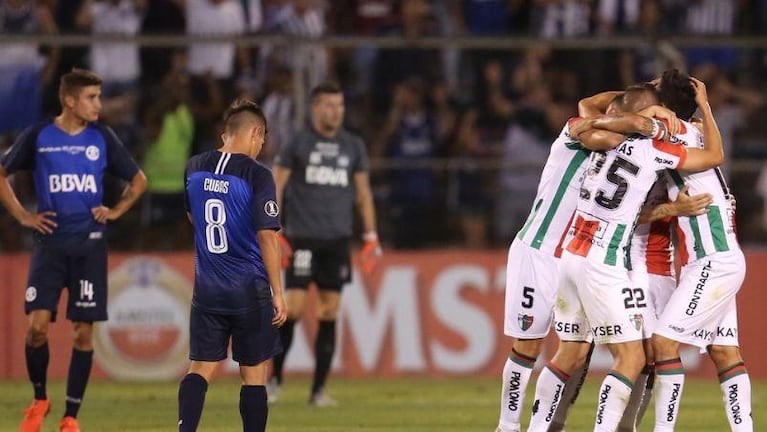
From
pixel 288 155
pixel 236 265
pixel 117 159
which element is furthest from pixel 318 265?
pixel 236 265

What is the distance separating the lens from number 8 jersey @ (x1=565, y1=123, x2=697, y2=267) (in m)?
9.56

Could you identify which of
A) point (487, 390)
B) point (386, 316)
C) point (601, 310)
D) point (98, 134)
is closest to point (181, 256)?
point (386, 316)

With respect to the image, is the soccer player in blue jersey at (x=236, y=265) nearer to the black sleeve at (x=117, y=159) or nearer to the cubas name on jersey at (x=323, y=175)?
the black sleeve at (x=117, y=159)

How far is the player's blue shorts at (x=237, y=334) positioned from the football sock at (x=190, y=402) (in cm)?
15

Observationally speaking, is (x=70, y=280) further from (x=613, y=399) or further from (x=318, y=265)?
(x=613, y=399)

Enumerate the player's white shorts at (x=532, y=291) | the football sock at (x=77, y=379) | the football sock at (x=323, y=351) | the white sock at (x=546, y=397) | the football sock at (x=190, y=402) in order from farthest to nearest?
the football sock at (x=323, y=351) < the football sock at (x=77, y=379) < the player's white shorts at (x=532, y=291) < the white sock at (x=546, y=397) < the football sock at (x=190, y=402)

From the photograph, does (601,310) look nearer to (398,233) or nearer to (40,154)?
(40,154)

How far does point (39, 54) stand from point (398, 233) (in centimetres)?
424

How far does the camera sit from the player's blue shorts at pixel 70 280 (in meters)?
11.7

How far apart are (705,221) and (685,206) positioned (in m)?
0.18

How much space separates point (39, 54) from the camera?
1662 cm

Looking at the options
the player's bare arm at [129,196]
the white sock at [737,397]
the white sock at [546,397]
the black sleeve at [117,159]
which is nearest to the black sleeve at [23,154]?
the black sleeve at [117,159]

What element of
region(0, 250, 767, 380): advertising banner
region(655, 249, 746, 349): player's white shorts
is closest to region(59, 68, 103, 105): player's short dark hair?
region(655, 249, 746, 349): player's white shorts

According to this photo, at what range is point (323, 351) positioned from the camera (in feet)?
46.3
